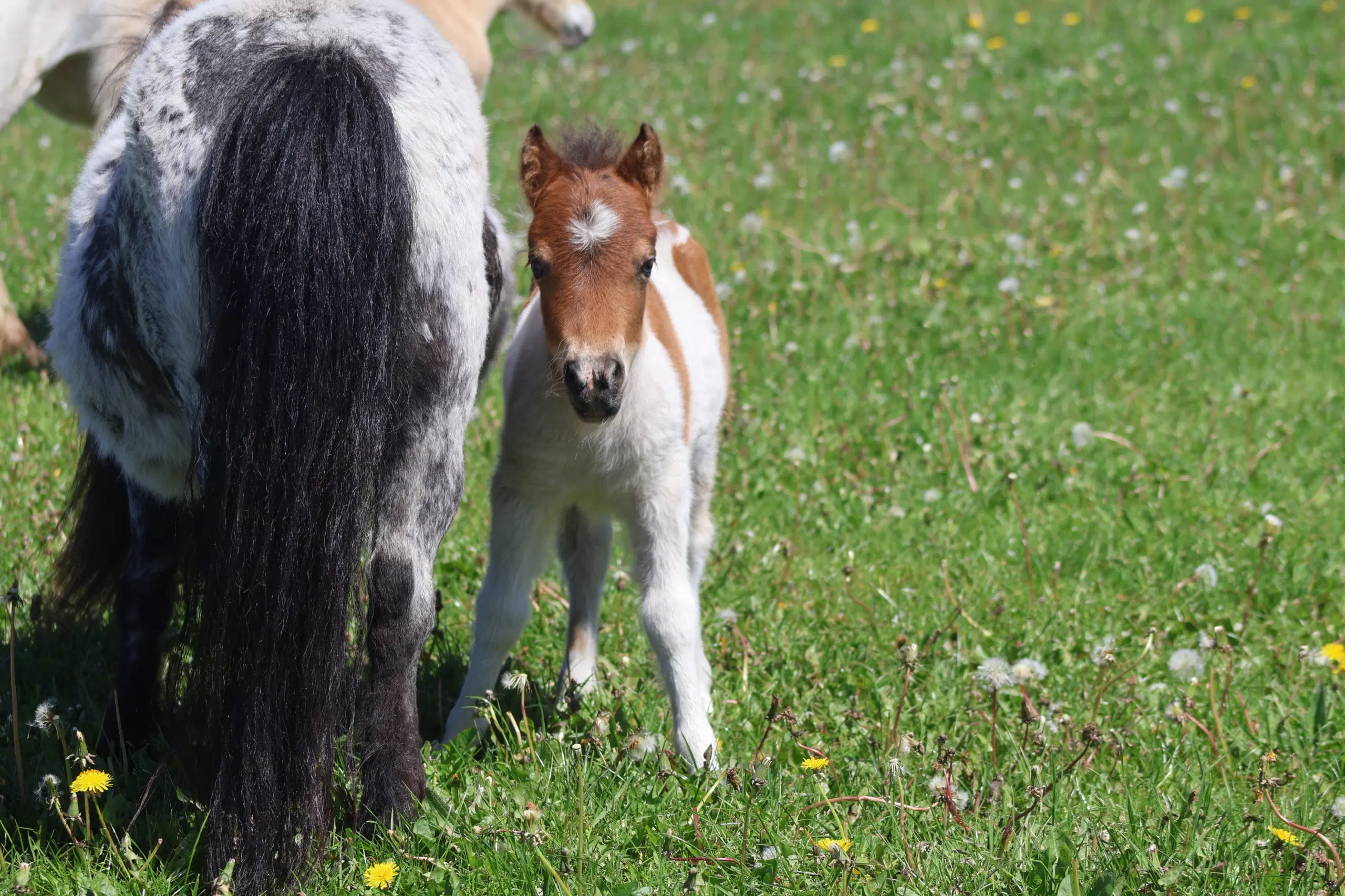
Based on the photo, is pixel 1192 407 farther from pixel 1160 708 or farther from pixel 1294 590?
pixel 1160 708

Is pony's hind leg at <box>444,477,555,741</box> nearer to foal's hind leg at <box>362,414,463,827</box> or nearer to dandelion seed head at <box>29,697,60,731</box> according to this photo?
foal's hind leg at <box>362,414,463,827</box>

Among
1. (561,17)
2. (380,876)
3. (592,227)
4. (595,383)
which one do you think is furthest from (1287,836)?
(561,17)

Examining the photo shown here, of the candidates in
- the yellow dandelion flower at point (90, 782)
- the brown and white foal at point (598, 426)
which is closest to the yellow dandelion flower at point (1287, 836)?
the brown and white foal at point (598, 426)

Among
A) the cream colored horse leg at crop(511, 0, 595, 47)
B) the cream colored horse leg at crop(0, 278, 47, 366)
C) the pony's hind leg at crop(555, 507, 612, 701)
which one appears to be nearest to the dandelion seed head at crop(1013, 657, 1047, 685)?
the pony's hind leg at crop(555, 507, 612, 701)

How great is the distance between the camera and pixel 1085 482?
4.98 metres

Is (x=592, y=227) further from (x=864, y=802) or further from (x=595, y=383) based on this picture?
(x=864, y=802)

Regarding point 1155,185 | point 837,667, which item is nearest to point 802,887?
point 837,667

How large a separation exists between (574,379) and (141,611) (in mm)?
1189

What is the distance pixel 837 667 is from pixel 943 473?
141 cm

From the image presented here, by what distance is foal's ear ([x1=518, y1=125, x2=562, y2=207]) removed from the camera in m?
3.34

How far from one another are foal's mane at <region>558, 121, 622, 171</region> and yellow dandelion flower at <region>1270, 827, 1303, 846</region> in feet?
7.12

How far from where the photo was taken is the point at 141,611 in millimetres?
3176

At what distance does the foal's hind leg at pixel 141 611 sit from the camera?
315cm

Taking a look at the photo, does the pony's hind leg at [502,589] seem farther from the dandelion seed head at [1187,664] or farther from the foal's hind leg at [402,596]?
the dandelion seed head at [1187,664]
